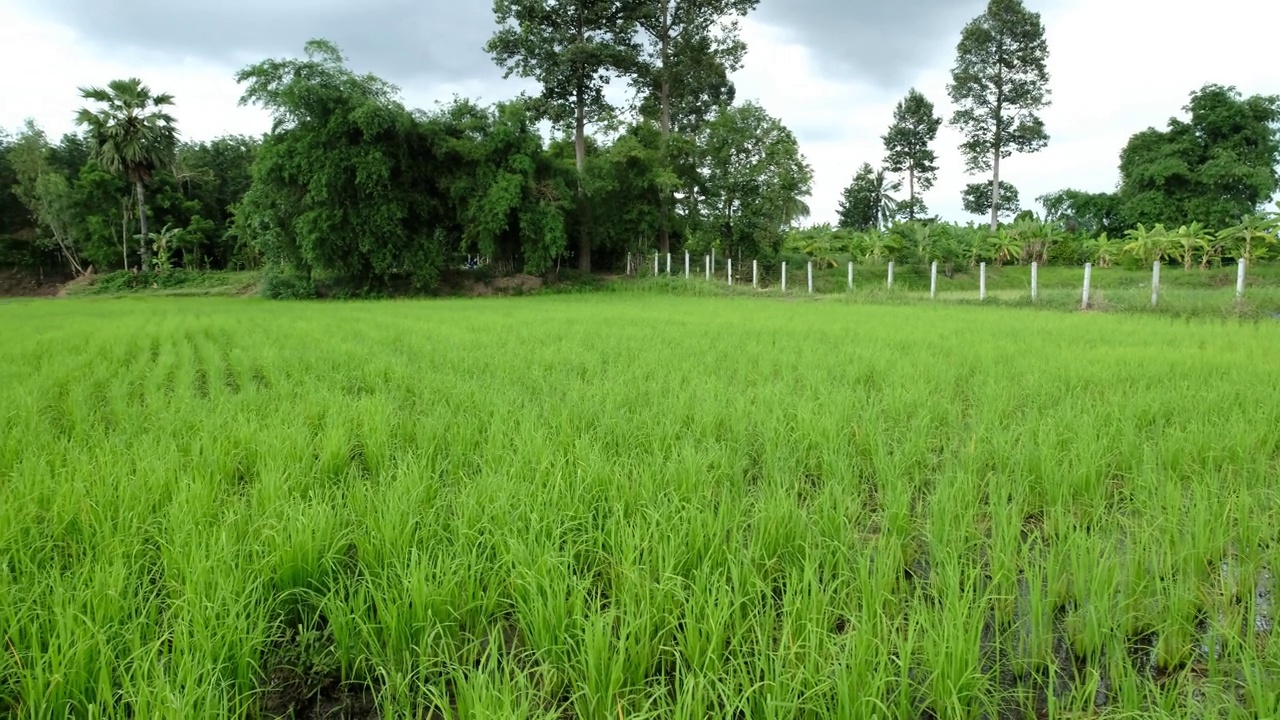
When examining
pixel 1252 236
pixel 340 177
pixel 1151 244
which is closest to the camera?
pixel 340 177

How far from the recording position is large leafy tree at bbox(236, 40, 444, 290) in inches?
701

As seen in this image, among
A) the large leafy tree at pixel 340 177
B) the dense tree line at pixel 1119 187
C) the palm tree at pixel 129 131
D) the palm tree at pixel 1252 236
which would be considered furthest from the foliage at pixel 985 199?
the palm tree at pixel 129 131

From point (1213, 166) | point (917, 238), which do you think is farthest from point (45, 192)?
point (1213, 166)

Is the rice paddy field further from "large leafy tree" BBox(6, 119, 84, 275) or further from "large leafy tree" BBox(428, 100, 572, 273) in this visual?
"large leafy tree" BBox(6, 119, 84, 275)

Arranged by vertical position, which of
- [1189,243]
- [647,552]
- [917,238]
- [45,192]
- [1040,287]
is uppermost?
[45,192]

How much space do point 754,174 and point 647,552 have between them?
791 inches

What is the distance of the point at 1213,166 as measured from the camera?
24625 millimetres

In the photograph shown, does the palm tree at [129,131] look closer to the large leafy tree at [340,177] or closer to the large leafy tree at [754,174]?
the large leafy tree at [340,177]

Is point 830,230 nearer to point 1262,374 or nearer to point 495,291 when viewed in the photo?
point 495,291

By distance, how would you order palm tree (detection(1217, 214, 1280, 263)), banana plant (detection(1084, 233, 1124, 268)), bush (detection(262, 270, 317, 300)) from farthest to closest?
banana plant (detection(1084, 233, 1124, 268)) < bush (detection(262, 270, 317, 300)) < palm tree (detection(1217, 214, 1280, 263))

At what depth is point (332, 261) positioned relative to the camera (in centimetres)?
1884

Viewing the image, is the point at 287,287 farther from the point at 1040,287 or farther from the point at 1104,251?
the point at 1104,251

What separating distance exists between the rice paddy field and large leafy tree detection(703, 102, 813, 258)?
56.4 feet

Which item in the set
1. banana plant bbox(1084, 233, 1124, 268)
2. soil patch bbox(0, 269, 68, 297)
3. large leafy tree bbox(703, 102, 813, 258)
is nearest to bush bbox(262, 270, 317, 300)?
large leafy tree bbox(703, 102, 813, 258)
